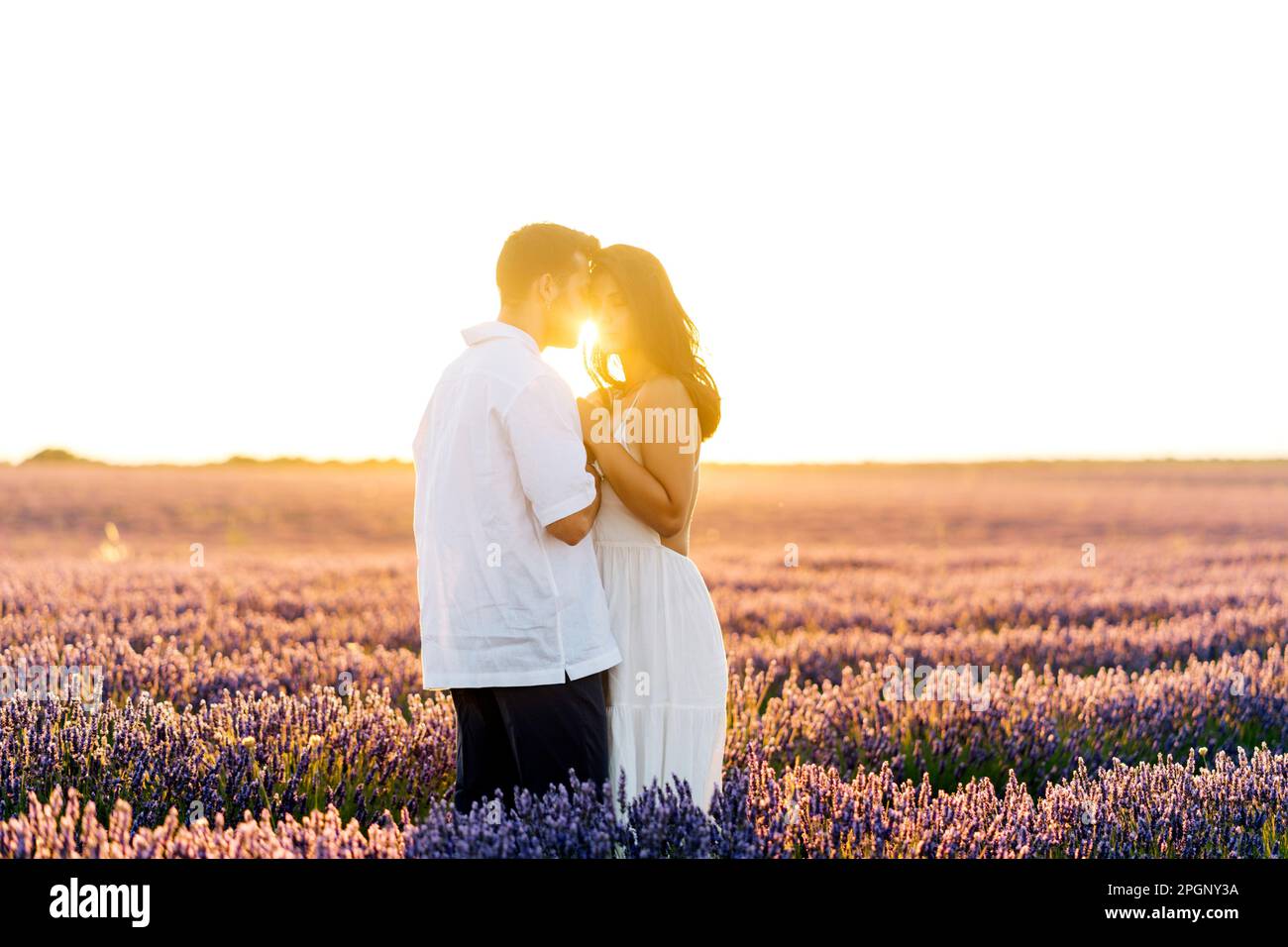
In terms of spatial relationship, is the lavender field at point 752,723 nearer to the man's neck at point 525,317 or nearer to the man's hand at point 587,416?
the man's hand at point 587,416

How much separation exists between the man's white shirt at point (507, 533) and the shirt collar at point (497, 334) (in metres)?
0.02

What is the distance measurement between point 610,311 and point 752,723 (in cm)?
168

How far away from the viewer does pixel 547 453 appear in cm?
251

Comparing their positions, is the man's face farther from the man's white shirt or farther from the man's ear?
the man's white shirt

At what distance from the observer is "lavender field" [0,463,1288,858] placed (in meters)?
2.27

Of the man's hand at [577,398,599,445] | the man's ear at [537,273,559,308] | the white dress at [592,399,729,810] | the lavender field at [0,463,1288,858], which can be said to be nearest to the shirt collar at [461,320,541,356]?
the man's ear at [537,273,559,308]

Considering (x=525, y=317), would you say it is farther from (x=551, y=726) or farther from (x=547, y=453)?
(x=551, y=726)

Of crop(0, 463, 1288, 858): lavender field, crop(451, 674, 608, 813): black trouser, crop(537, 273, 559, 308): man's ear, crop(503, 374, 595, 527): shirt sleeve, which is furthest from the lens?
crop(537, 273, 559, 308): man's ear

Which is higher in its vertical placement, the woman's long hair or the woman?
the woman's long hair

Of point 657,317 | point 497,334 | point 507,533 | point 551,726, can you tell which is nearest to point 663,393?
point 657,317

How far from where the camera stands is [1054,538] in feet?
71.3

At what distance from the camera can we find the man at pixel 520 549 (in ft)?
8.35

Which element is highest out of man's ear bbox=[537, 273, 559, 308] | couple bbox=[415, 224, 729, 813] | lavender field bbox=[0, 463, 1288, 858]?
man's ear bbox=[537, 273, 559, 308]

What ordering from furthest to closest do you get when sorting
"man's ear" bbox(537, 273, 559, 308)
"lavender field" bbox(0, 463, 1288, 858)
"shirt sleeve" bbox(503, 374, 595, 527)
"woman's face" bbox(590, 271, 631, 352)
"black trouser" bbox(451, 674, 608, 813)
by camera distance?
"woman's face" bbox(590, 271, 631, 352)
"man's ear" bbox(537, 273, 559, 308)
"black trouser" bbox(451, 674, 608, 813)
"shirt sleeve" bbox(503, 374, 595, 527)
"lavender field" bbox(0, 463, 1288, 858)
